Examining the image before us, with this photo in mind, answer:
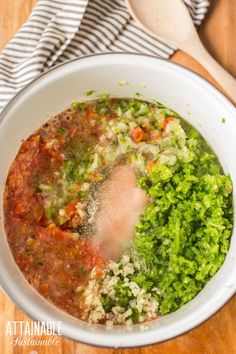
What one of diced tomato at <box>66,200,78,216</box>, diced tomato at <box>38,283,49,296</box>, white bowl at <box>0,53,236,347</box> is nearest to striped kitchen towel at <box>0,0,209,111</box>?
white bowl at <box>0,53,236,347</box>

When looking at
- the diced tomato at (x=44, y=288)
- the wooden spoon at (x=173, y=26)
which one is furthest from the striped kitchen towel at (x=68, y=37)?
the diced tomato at (x=44, y=288)

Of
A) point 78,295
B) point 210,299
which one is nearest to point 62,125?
point 78,295

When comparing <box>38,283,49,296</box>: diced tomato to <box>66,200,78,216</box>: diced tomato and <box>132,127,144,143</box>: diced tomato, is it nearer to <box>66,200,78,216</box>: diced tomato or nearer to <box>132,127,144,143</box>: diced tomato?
<box>66,200,78,216</box>: diced tomato

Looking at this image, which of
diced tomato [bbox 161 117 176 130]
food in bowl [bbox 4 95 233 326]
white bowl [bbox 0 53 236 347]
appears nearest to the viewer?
white bowl [bbox 0 53 236 347]

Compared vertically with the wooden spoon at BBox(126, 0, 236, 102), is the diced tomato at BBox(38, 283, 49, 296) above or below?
below

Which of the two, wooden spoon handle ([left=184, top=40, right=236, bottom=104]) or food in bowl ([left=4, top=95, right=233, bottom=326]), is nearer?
food in bowl ([left=4, top=95, right=233, bottom=326])

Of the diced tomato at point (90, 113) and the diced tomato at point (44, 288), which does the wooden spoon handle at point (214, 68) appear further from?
the diced tomato at point (44, 288)
